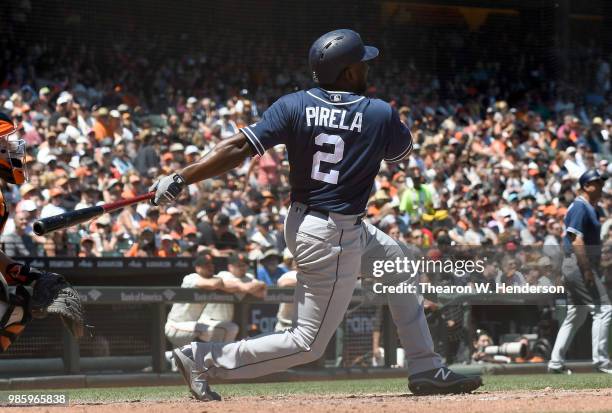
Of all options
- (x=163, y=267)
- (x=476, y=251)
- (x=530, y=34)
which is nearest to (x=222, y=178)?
(x=163, y=267)

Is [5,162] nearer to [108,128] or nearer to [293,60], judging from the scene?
[108,128]

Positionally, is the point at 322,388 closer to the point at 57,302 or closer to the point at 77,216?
the point at 57,302

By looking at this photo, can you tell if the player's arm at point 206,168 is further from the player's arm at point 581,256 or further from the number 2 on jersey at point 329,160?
the player's arm at point 581,256

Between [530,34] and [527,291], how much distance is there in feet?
53.3

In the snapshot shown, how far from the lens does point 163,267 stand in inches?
424

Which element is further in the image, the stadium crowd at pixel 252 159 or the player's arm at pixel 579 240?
the stadium crowd at pixel 252 159

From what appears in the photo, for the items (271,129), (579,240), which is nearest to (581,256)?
(579,240)

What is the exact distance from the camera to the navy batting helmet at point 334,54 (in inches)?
233

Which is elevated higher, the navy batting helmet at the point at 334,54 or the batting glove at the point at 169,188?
the navy batting helmet at the point at 334,54

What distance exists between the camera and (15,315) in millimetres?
6020

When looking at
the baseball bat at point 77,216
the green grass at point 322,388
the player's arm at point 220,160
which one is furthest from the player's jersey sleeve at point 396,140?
the green grass at point 322,388

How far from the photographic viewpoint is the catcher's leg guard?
5977 mm

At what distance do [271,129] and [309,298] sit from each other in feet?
2.96

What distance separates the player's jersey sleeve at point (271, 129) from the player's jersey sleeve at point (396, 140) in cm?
59
